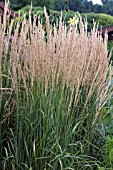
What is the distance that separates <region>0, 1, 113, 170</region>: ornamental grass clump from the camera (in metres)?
2.68

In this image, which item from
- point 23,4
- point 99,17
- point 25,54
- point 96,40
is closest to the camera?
point 25,54

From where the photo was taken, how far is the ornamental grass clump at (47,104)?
2.68 m

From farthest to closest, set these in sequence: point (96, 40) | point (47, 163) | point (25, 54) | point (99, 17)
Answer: point (99, 17) → point (96, 40) → point (25, 54) → point (47, 163)

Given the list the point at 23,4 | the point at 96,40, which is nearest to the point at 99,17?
the point at 23,4

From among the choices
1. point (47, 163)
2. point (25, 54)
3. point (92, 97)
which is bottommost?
point (47, 163)

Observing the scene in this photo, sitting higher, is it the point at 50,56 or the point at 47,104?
the point at 50,56

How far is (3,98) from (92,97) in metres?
0.73

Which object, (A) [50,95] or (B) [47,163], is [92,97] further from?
(B) [47,163]

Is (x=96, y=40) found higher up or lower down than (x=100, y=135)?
higher up

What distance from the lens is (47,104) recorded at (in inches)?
108

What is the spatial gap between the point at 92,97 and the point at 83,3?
17.9 metres

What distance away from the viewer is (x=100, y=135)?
10.3 ft

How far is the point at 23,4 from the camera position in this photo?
1862cm

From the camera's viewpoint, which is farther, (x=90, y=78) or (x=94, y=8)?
(x=94, y=8)
